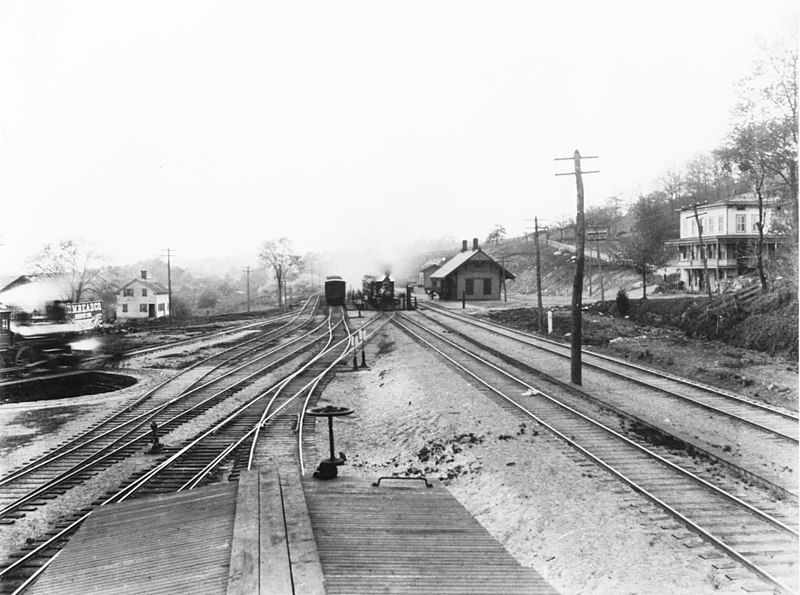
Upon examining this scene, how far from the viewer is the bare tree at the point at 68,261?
5350cm

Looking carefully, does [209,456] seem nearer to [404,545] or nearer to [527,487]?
[527,487]

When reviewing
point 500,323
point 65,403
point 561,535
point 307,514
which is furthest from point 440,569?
point 500,323

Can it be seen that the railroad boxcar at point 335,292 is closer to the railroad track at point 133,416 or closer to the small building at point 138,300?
the small building at point 138,300

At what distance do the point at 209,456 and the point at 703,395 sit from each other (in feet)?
38.5

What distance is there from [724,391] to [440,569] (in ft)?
42.5

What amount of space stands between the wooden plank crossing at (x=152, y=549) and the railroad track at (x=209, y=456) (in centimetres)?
226

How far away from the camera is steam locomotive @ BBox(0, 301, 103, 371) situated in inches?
963

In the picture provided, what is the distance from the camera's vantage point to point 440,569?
528 centimetres

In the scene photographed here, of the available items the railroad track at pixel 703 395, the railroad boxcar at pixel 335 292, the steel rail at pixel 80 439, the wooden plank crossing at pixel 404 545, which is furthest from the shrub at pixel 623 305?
the wooden plank crossing at pixel 404 545

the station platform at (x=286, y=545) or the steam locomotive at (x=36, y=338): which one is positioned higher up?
the steam locomotive at (x=36, y=338)

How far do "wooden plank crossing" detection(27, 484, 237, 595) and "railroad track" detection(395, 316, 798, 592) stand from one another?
5.55 meters

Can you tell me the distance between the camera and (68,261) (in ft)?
179

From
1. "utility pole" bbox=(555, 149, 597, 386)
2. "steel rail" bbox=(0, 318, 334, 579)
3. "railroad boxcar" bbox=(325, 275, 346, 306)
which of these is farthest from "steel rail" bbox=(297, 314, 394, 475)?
"railroad boxcar" bbox=(325, 275, 346, 306)

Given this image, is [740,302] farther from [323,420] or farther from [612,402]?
[323,420]
